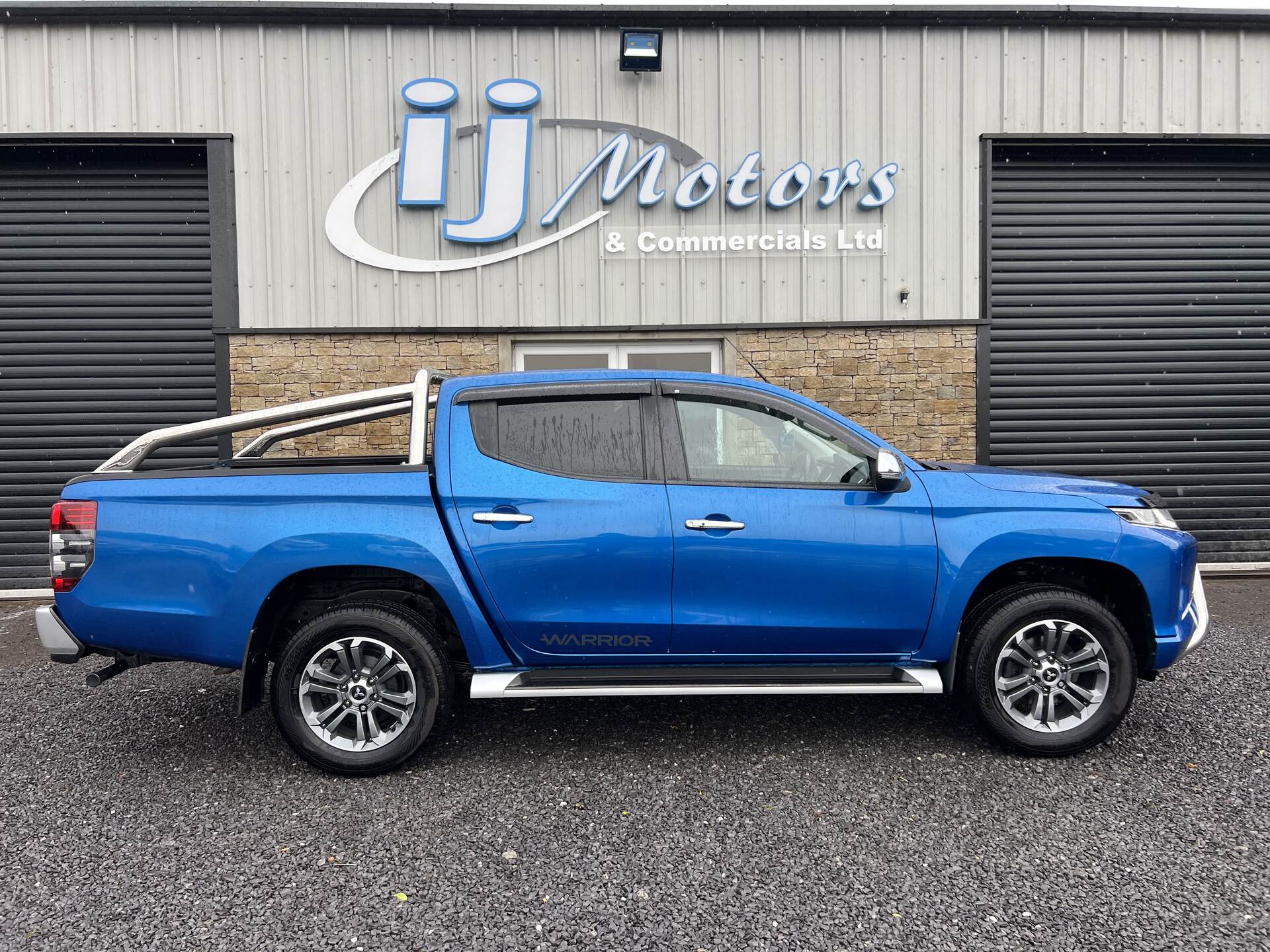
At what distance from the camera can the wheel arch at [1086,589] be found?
330 cm

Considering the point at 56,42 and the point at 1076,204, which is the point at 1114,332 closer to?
the point at 1076,204

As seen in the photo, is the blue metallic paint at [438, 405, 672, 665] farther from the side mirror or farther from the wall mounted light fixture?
the wall mounted light fixture

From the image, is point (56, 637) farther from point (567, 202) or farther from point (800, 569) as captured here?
point (567, 202)

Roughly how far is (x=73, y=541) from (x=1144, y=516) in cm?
469

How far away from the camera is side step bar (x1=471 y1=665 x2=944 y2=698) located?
3154 mm

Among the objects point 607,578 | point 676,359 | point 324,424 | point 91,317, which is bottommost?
point 607,578

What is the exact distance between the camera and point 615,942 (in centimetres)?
216

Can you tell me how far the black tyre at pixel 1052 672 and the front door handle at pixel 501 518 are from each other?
206 cm

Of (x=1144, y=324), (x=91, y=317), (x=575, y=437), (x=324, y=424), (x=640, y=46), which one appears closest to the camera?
(x=575, y=437)

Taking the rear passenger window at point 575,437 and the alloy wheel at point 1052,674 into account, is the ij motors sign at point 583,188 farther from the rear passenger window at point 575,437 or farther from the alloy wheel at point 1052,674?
the alloy wheel at point 1052,674

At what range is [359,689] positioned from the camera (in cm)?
318

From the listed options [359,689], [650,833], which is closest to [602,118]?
[359,689]

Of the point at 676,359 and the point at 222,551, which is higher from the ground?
the point at 676,359

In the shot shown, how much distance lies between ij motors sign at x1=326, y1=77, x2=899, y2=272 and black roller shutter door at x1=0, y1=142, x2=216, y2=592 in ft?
5.78
